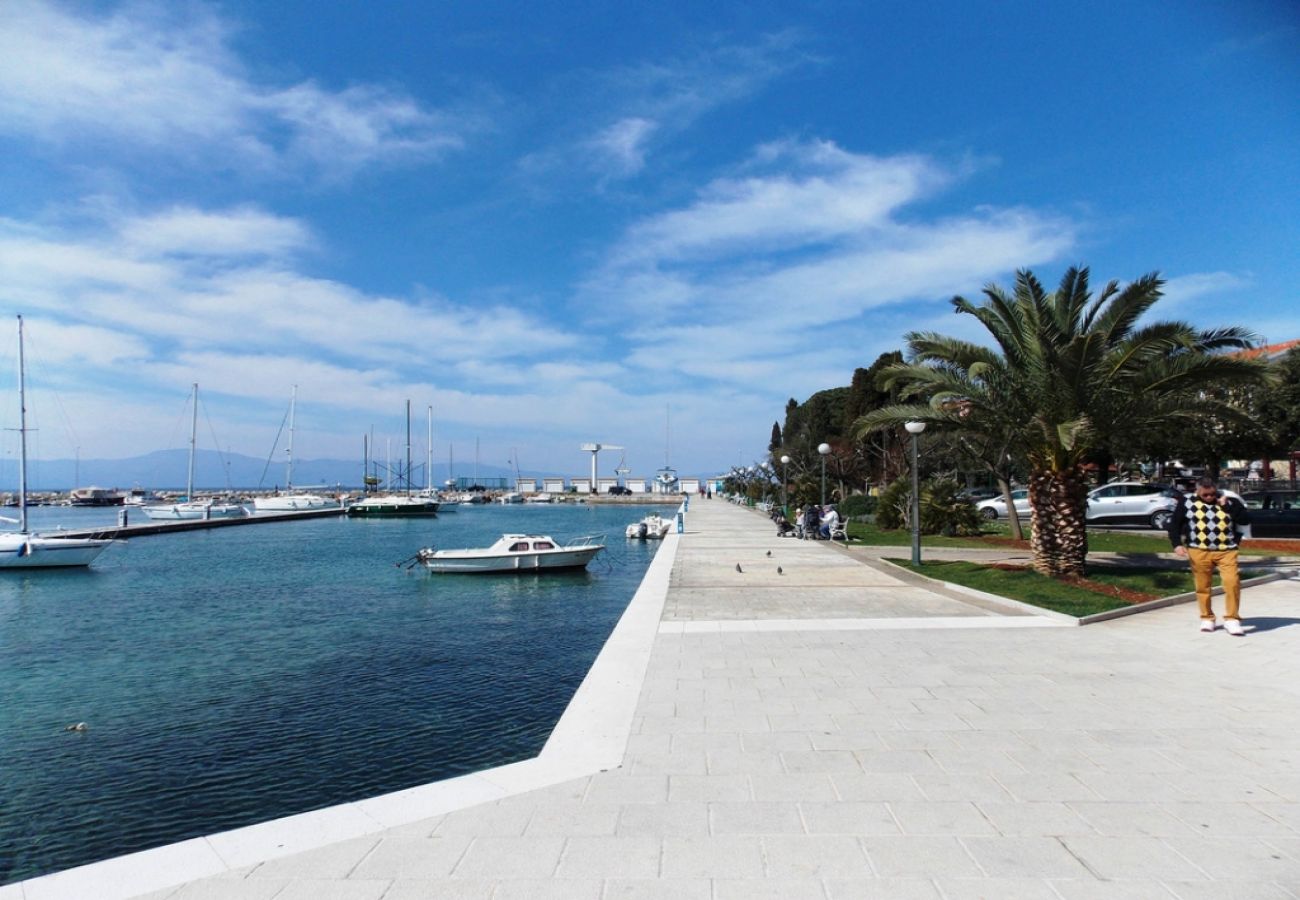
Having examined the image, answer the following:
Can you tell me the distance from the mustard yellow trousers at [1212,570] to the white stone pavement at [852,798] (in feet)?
2.45

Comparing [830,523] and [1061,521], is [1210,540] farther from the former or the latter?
[830,523]

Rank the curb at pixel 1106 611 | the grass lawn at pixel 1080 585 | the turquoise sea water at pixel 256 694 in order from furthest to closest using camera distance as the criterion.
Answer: the grass lawn at pixel 1080 585, the curb at pixel 1106 611, the turquoise sea water at pixel 256 694

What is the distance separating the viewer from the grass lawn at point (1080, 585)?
452 inches

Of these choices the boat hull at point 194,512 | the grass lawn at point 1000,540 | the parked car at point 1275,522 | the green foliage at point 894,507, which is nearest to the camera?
the grass lawn at point 1000,540

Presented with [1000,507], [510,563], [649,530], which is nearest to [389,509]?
[649,530]

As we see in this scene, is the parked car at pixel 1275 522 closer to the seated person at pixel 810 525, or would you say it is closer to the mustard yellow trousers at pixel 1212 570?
the seated person at pixel 810 525

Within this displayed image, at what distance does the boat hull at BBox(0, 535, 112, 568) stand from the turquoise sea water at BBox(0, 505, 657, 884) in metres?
5.70

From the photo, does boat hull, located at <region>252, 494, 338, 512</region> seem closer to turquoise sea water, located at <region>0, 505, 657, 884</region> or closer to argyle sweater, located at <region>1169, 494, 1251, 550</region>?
turquoise sea water, located at <region>0, 505, 657, 884</region>

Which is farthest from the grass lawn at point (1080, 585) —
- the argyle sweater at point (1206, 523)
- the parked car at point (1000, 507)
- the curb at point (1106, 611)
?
the parked car at point (1000, 507)

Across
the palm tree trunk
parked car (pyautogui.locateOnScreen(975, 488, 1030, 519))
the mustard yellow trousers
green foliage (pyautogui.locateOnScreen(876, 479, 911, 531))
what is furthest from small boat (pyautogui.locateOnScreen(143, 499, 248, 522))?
the mustard yellow trousers

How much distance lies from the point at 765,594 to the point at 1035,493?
5.19m

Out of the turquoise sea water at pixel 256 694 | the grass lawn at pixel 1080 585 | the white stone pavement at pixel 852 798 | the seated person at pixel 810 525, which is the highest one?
the seated person at pixel 810 525

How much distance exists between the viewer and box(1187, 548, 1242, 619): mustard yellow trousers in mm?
9273

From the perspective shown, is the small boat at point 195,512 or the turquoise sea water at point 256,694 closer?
the turquoise sea water at point 256,694
